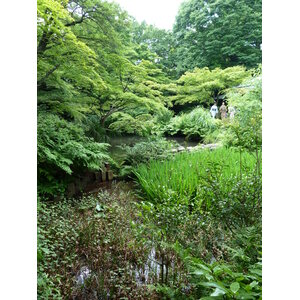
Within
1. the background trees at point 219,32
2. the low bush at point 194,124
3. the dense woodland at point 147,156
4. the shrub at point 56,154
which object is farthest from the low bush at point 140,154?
the background trees at point 219,32

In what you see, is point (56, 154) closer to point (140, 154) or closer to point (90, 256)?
point (90, 256)

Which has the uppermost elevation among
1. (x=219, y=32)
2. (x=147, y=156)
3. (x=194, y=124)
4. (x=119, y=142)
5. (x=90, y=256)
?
(x=219, y=32)

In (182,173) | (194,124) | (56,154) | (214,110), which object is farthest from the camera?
(194,124)

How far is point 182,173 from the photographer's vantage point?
2785 millimetres

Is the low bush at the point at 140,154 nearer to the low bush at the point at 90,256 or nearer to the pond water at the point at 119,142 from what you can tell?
the pond water at the point at 119,142

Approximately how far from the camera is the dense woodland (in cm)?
144

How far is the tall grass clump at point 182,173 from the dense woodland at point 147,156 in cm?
2

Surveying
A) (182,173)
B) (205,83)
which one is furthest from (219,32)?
(182,173)

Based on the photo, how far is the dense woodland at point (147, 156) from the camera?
1438 millimetres

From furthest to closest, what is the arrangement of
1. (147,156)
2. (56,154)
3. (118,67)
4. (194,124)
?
(194,124) < (147,156) < (118,67) < (56,154)

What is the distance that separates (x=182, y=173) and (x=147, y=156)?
899mm
